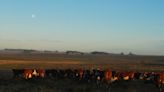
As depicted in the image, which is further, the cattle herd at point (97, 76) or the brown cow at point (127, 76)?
the brown cow at point (127, 76)

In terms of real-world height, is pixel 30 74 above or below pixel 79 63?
below

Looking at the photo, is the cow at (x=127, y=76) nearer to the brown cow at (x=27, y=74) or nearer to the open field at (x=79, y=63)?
the brown cow at (x=27, y=74)

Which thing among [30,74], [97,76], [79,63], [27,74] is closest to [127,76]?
[97,76]

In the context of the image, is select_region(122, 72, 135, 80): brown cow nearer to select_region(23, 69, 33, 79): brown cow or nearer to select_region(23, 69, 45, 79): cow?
select_region(23, 69, 45, 79): cow

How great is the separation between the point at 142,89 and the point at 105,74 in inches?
195

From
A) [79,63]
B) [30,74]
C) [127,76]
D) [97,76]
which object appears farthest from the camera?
[79,63]

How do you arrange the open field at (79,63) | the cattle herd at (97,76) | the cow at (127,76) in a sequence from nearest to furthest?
the cattle herd at (97,76) < the cow at (127,76) < the open field at (79,63)

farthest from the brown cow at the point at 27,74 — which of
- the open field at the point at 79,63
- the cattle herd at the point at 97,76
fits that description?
the open field at the point at 79,63

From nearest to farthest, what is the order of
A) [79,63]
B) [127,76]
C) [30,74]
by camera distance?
[127,76] < [30,74] < [79,63]

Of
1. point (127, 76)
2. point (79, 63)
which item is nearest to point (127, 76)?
point (127, 76)

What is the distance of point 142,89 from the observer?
25.1 metres

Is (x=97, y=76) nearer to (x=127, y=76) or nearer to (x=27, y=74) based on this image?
(x=127, y=76)

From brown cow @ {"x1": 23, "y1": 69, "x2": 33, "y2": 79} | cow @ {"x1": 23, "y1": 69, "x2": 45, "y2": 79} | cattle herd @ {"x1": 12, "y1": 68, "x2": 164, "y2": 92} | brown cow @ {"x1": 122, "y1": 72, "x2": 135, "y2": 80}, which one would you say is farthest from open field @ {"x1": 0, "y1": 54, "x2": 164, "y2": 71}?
brown cow @ {"x1": 122, "y1": 72, "x2": 135, "y2": 80}

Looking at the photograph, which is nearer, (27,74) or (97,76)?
(97,76)
